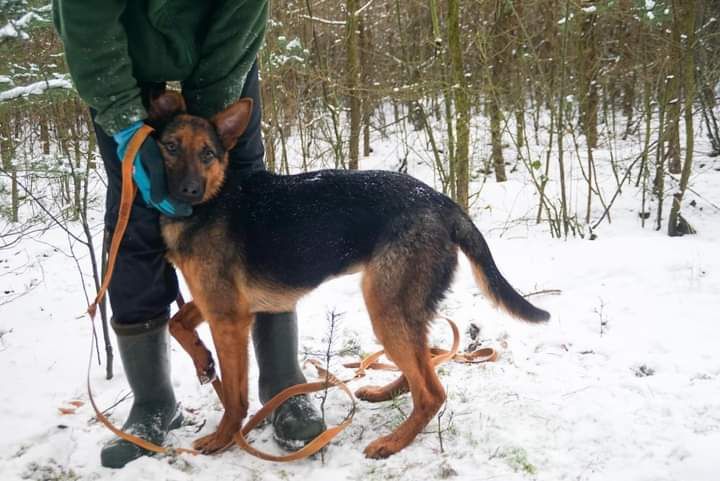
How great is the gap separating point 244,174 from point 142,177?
586mm

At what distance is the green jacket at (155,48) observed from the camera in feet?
7.49

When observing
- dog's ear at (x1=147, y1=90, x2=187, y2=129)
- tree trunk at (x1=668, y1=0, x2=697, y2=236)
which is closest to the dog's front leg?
dog's ear at (x1=147, y1=90, x2=187, y2=129)

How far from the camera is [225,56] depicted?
107 inches

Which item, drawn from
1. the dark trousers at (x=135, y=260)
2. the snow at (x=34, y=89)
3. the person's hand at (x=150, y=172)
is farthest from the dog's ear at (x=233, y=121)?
the snow at (x=34, y=89)

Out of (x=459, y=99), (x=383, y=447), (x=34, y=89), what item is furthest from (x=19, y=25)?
(x=459, y=99)

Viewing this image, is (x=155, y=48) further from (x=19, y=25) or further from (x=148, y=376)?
(x=19, y=25)

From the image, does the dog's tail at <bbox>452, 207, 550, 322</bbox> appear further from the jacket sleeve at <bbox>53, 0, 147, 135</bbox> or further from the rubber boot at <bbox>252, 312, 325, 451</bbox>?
the jacket sleeve at <bbox>53, 0, 147, 135</bbox>

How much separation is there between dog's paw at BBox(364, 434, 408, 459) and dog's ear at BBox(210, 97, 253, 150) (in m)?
1.68

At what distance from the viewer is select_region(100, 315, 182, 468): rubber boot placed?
2707 millimetres

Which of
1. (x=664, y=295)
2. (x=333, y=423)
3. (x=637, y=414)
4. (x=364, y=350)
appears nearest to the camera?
(x=637, y=414)

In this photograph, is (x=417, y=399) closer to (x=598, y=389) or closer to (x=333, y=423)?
(x=333, y=423)

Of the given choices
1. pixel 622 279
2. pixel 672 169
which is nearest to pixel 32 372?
pixel 622 279

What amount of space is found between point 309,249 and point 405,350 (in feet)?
2.30

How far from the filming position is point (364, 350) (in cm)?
→ 386
